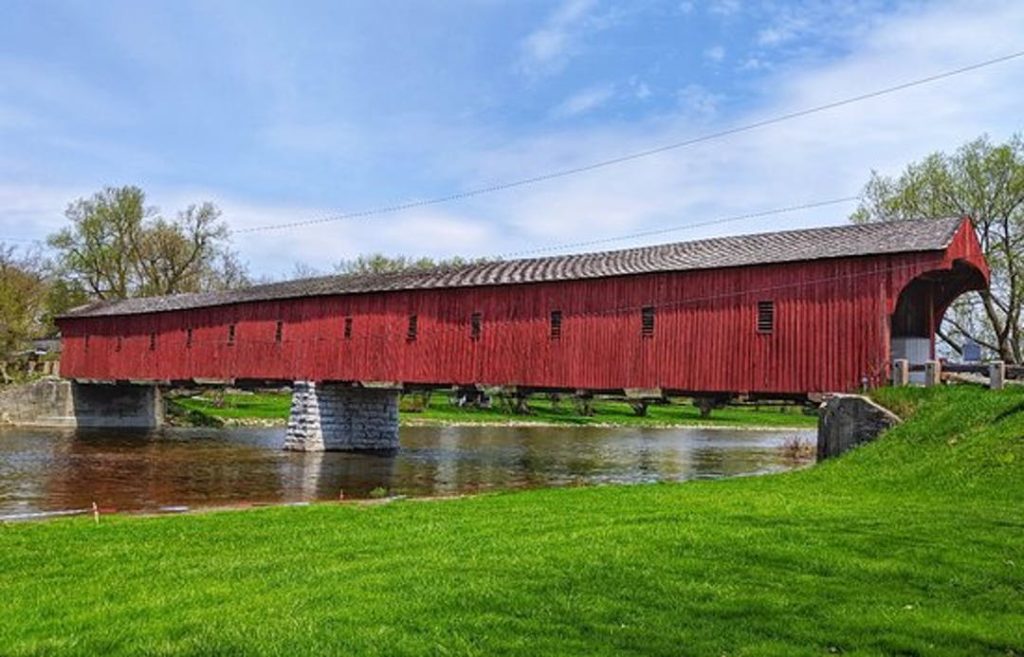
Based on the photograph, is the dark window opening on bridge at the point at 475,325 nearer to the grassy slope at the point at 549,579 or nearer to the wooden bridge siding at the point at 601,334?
the wooden bridge siding at the point at 601,334

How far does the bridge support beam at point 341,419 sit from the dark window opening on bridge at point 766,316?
1512 cm

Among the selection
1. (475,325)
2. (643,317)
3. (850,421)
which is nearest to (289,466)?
(475,325)

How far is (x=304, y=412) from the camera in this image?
34.5 metres

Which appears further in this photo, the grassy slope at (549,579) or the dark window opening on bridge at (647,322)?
the dark window opening on bridge at (647,322)

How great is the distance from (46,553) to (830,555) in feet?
26.4

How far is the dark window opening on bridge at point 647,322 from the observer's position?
2584 cm

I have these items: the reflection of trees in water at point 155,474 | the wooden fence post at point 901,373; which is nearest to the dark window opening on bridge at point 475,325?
the reflection of trees in water at point 155,474

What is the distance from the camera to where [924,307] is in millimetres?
25734

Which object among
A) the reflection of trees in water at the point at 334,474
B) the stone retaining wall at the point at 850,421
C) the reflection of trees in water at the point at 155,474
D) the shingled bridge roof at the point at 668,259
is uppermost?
the shingled bridge roof at the point at 668,259

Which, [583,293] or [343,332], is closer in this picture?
[583,293]

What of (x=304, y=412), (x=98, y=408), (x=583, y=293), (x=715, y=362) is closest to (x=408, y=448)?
(x=304, y=412)

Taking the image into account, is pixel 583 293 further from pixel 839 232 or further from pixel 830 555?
pixel 830 555

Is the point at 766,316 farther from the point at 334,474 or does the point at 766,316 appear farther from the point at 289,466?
the point at 289,466

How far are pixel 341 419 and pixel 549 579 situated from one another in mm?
29635
